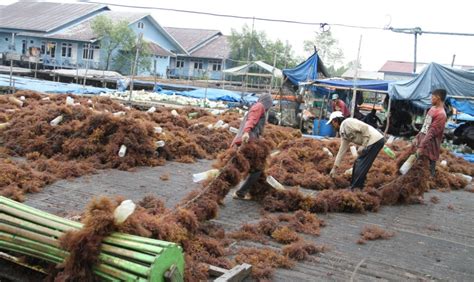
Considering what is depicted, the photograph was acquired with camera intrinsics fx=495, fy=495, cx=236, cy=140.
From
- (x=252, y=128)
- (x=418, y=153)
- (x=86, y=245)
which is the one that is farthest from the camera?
(x=418, y=153)

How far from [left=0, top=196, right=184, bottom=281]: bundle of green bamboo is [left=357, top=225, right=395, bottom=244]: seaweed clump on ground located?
157 inches

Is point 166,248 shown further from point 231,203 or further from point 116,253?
point 231,203

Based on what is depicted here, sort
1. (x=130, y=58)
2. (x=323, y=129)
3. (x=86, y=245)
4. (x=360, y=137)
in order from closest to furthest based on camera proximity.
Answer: (x=86, y=245)
(x=360, y=137)
(x=323, y=129)
(x=130, y=58)

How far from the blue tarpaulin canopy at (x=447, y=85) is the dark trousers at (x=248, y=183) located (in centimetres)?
1207

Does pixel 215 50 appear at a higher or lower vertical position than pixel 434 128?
higher

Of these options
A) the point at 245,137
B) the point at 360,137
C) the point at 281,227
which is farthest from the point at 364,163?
the point at 281,227

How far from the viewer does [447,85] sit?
18438 mm

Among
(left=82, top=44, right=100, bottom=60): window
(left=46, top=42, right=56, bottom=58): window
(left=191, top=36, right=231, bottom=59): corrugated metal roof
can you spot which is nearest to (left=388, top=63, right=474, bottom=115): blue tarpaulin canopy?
(left=82, top=44, right=100, bottom=60): window

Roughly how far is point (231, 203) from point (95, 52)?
43.2 meters

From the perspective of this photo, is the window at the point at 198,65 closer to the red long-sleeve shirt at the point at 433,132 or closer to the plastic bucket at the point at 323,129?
the plastic bucket at the point at 323,129

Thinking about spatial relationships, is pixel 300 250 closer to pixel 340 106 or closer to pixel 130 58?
pixel 340 106

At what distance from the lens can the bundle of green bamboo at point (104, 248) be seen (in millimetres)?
3906

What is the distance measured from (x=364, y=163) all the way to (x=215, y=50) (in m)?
50.2

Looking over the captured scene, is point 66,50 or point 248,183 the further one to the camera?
point 66,50
